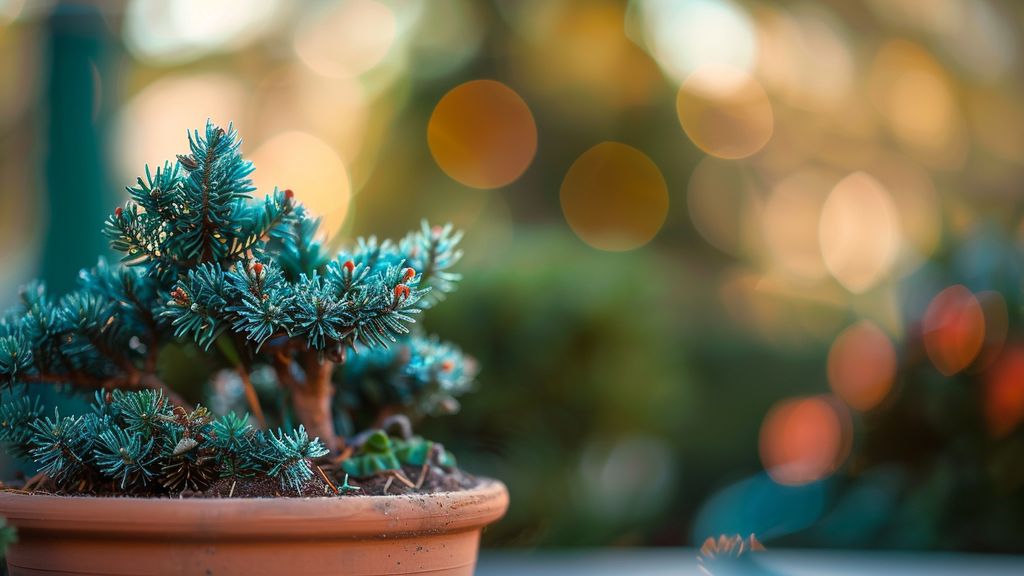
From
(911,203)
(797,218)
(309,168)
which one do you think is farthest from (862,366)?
(309,168)

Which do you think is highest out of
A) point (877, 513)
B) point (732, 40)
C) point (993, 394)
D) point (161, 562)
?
point (732, 40)

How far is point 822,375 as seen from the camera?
11.0 ft

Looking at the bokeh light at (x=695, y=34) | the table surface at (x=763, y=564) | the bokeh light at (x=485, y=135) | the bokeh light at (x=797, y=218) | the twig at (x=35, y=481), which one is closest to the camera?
the twig at (x=35, y=481)

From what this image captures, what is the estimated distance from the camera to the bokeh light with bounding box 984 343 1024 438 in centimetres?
230

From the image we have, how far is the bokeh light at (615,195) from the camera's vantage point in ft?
12.5

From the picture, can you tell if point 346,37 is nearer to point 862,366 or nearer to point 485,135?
point 485,135

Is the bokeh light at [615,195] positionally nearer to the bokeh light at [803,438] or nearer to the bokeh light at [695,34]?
the bokeh light at [695,34]

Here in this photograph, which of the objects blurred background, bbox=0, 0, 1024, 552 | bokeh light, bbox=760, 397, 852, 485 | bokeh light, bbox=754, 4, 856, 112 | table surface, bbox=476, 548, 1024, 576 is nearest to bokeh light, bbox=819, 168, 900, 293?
blurred background, bbox=0, 0, 1024, 552

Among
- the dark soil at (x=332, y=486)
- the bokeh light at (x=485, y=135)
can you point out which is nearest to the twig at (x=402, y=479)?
the dark soil at (x=332, y=486)

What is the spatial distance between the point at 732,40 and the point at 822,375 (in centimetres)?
140

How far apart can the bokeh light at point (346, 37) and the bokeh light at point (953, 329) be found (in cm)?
238

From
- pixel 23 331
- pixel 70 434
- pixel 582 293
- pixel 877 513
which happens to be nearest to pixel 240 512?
pixel 70 434

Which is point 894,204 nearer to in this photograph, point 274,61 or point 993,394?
point 993,394

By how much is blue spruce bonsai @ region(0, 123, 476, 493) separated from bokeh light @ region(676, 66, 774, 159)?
9.79ft
